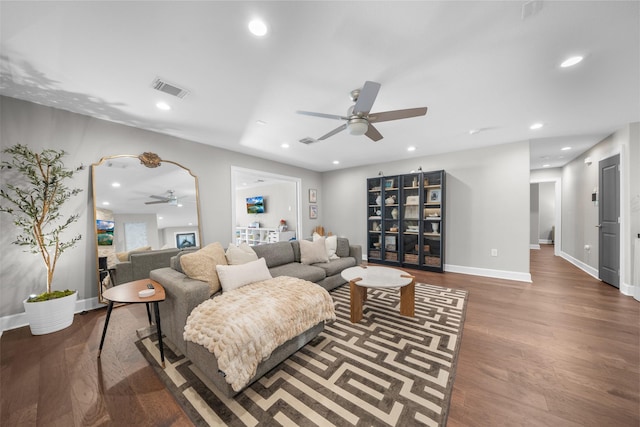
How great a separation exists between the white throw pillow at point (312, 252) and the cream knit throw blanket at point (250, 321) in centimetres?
132

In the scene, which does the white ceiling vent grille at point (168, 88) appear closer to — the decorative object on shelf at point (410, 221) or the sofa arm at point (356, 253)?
the sofa arm at point (356, 253)

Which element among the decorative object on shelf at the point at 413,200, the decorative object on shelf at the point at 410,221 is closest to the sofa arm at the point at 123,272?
the decorative object on shelf at the point at 410,221

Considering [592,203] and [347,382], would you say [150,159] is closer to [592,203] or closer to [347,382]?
[347,382]

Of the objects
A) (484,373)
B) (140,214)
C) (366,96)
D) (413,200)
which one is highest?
(366,96)

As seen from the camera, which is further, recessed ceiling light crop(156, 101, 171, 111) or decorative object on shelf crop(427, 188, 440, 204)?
decorative object on shelf crop(427, 188, 440, 204)

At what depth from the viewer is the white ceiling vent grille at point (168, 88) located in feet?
6.92

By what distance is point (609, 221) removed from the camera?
368 centimetres

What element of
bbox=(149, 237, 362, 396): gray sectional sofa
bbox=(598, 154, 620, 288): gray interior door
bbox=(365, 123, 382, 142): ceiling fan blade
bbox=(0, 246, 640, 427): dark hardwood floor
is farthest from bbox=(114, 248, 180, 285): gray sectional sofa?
bbox=(598, 154, 620, 288): gray interior door

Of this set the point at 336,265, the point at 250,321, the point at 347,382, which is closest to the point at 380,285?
the point at 347,382

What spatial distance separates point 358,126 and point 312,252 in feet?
6.93

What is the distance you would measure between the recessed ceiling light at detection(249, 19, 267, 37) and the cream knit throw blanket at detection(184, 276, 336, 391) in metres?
2.03

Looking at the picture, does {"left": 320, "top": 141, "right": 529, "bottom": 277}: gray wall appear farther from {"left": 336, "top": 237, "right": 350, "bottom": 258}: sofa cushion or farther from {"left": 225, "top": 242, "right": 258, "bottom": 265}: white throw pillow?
{"left": 225, "top": 242, "right": 258, "bottom": 265}: white throw pillow

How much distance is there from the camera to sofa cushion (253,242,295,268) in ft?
10.4

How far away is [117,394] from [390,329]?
232 centimetres
